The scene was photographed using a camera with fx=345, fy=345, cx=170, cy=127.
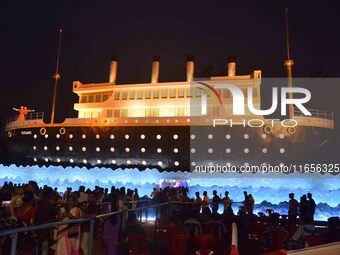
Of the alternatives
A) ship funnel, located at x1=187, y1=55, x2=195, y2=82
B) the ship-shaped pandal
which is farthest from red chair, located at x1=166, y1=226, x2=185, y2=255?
ship funnel, located at x1=187, y1=55, x2=195, y2=82

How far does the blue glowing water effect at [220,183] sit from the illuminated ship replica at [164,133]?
1.65m

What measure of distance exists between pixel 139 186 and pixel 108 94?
9.87 metres

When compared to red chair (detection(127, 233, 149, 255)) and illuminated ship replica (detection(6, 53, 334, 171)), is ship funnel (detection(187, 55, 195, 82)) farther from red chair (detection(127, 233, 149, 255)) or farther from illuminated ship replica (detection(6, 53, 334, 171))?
red chair (detection(127, 233, 149, 255))

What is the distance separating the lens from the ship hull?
19.9 metres

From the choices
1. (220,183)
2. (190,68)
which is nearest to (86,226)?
(220,183)

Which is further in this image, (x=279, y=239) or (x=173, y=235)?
(x=279, y=239)

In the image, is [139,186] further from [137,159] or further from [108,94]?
[108,94]

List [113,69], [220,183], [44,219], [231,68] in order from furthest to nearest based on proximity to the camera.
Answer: [113,69]
[231,68]
[220,183]
[44,219]

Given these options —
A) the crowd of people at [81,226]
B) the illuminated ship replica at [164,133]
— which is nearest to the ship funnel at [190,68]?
the illuminated ship replica at [164,133]

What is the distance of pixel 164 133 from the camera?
21.3 meters

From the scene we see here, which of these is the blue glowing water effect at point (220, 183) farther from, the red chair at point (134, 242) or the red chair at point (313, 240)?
the red chair at point (134, 242)

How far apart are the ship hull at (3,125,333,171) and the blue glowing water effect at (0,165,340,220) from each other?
1665 millimetres

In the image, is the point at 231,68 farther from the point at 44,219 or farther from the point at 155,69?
the point at 44,219

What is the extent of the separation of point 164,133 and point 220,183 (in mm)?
4720
